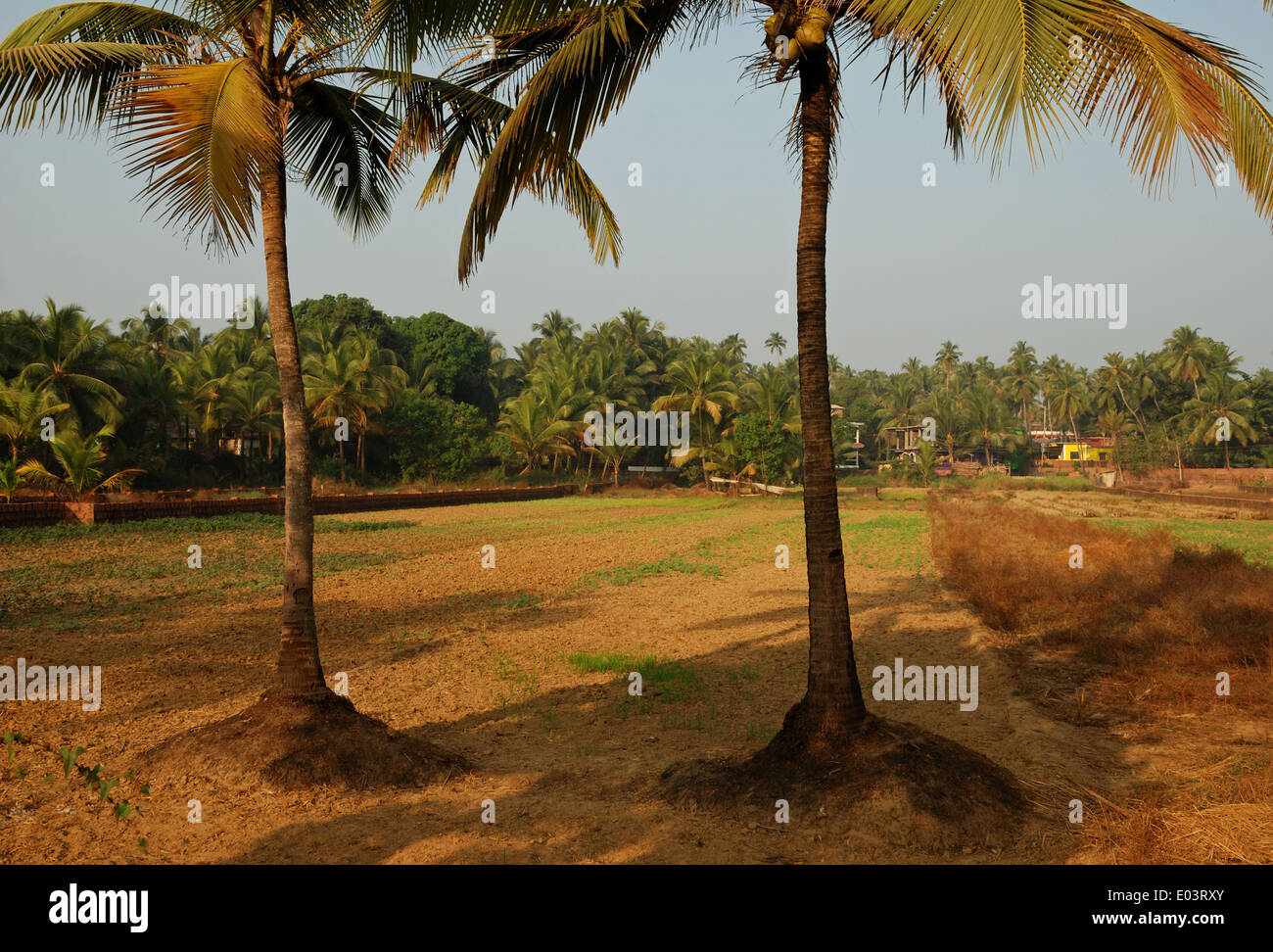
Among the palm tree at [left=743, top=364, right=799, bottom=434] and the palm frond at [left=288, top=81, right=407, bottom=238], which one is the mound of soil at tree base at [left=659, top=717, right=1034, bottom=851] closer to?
the palm frond at [left=288, top=81, right=407, bottom=238]

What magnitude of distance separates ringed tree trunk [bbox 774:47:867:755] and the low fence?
22.0 metres

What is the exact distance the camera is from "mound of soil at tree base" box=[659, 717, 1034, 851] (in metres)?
5.18

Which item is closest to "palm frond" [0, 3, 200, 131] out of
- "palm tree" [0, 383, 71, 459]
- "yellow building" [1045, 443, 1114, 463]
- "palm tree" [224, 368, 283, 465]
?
"palm tree" [0, 383, 71, 459]

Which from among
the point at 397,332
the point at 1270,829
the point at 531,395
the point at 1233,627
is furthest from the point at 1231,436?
the point at 1270,829

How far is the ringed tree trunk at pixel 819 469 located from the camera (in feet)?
19.2

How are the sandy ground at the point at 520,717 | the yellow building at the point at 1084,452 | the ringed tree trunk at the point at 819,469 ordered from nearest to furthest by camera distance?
the sandy ground at the point at 520,717 < the ringed tree trunk at the point at 819,469 < the yellow building at the point at 1084,452

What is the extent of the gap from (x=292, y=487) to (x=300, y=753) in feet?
6.41

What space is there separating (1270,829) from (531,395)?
5325cm

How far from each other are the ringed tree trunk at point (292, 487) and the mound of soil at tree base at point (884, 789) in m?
2.90

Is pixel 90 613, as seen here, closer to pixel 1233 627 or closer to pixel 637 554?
pixel 637 554

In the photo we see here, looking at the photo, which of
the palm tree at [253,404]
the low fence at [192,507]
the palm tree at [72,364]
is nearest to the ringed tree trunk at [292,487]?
the low fence at [192,507]

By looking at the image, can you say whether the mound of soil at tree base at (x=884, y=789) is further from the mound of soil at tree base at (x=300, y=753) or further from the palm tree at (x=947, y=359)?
the palm tree at (x=947, y=359)

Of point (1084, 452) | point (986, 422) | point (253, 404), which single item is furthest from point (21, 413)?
point (1084, 452)

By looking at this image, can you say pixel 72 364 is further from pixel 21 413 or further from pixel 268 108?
pixel 268 108
